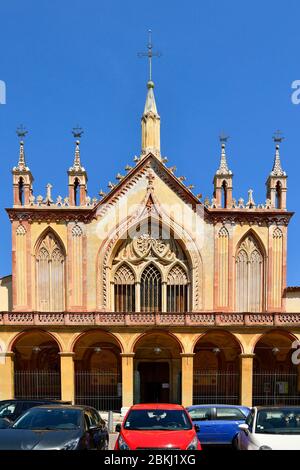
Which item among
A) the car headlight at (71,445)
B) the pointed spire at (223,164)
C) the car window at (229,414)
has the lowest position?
the car window at (229,414)

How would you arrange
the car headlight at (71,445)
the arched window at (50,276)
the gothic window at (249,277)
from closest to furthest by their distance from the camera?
1. the car headlight at (71,445)
2. the arched window at (50,276)
3. the gothic window at (249,277)

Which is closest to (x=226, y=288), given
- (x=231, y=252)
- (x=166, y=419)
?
(x=231, y=252)

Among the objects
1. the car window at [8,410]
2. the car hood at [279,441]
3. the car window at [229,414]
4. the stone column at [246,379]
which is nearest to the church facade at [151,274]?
the stone column at [246,379]

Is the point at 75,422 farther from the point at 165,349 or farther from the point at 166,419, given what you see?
the point at 165,349

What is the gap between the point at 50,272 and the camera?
99.6 ft

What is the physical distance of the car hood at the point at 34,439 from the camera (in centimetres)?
932

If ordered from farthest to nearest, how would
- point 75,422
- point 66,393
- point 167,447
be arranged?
point 66,393 → point 75,422 → point 167,447

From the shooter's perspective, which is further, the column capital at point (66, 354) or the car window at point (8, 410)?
the column capital at point (66, 354)

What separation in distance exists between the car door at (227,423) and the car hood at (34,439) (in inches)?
249

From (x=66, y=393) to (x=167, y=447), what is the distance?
17103 millimetres

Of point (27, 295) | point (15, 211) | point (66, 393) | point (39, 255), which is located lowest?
point (66, 393)

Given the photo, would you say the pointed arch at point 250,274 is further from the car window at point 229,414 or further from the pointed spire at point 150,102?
the car window at point 229,414

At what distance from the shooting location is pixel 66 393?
2594cm

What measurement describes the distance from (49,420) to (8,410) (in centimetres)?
657
